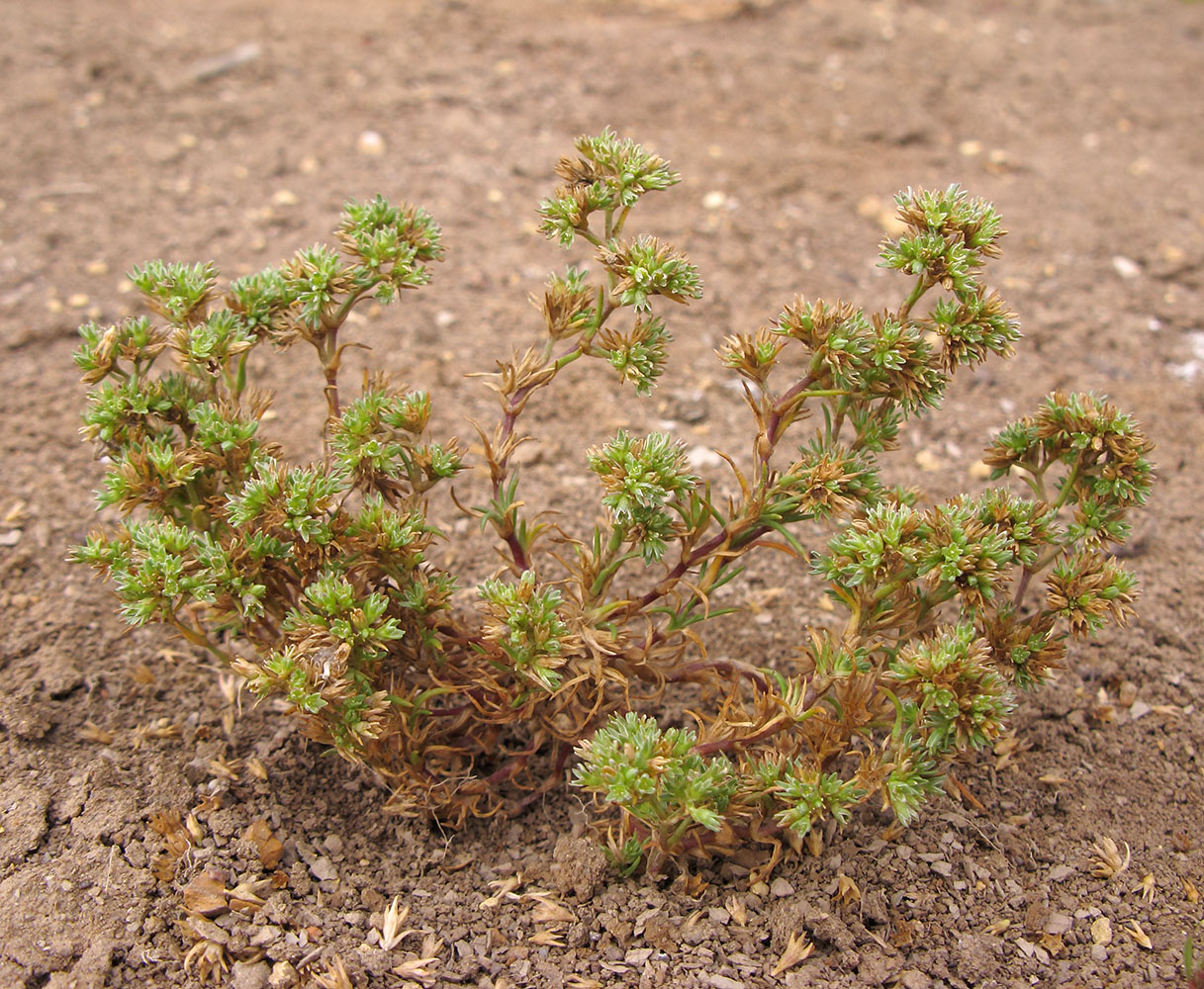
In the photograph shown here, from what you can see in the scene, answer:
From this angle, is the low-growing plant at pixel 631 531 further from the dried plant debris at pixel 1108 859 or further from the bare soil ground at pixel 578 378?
the dried plant debris at pixel 1108 859

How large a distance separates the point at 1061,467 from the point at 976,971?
2.33m

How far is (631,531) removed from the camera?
7.48 feet

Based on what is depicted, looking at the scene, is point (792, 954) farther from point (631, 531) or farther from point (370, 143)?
point (370, 143)

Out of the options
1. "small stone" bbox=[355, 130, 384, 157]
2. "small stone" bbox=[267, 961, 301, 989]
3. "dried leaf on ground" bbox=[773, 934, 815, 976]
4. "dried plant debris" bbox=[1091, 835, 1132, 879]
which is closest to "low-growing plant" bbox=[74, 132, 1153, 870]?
"dried leaf on ground" bbox=[773, 934, 815, 976]

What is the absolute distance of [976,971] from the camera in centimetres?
236

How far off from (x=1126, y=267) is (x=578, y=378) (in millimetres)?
2696

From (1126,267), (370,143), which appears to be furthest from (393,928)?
(1126,267)

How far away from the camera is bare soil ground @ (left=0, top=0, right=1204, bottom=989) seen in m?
2.44

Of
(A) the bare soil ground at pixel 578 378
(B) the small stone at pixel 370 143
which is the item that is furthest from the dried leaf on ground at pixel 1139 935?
(B) the small stone at pixel 370 143

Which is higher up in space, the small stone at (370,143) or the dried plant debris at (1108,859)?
the small stone at (370,143)

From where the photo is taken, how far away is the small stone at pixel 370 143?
211 inches

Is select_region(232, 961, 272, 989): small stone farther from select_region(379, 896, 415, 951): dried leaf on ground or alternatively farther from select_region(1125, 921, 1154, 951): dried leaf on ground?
select_region(1125, 921, 1154, 951): dried leaf on ground

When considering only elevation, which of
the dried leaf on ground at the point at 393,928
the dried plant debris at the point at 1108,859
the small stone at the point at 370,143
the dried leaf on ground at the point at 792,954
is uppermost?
the small stone at the point at 370,143

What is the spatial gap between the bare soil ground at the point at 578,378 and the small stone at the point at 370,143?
3 cm
